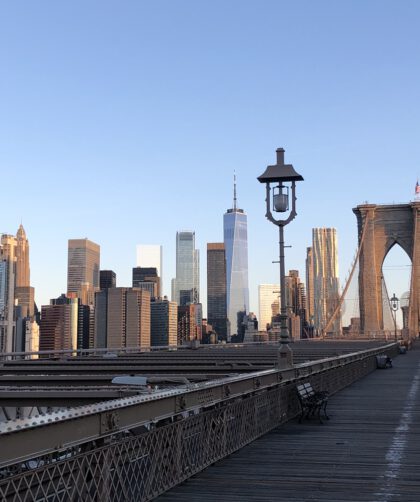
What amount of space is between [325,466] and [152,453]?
2908 millimetres

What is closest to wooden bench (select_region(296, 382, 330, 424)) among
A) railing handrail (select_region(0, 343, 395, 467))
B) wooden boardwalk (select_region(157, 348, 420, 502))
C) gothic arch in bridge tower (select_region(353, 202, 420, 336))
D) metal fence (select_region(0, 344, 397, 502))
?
wooden boardwalk (select_region(157, 348, 420, 502))

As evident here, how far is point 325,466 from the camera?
9.04m

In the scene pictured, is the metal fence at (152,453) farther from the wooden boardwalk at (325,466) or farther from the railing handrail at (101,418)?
the wooden boardwalk at (325,466)

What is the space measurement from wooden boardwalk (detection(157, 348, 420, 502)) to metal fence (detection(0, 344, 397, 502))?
26cm

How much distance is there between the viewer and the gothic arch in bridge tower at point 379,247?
128 metres

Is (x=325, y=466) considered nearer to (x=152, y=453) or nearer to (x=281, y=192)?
(x=152, y=453)

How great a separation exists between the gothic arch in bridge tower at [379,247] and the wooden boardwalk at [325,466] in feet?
384

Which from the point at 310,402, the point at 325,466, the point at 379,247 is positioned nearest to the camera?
the point at 325,466

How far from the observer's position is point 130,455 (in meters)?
6.85

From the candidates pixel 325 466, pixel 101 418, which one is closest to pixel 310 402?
pixel 325 466

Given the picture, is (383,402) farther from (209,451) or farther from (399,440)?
(209,451)

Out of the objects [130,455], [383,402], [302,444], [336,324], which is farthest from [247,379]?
[336,324]

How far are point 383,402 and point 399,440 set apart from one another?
6.60 meters

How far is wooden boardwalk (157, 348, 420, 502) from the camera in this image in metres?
7.45
